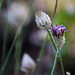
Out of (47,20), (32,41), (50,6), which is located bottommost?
(47,20)

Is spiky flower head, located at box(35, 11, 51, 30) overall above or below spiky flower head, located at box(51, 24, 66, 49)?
above

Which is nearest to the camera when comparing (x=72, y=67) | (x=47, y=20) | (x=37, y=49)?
(x=47, y=20)

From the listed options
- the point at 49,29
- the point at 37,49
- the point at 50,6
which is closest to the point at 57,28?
the point at 49,29

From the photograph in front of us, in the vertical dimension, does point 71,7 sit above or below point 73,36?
above

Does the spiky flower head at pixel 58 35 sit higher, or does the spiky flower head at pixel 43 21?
the spiky flower head at pixel 43 21

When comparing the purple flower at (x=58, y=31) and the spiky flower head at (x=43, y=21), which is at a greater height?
the spiky flower head at (x=43, y=21)

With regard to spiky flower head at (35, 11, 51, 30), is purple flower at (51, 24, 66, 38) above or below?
below

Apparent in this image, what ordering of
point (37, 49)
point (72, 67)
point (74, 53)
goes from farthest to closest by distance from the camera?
point (37, 49) < point (74, 53) < point (72, 67)

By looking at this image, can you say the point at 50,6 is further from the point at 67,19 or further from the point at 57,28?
the point at 57,28

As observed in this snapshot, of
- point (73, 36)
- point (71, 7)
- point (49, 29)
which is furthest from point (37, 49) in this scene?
point (49, 29)

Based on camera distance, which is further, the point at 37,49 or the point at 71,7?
the point at 37,49
